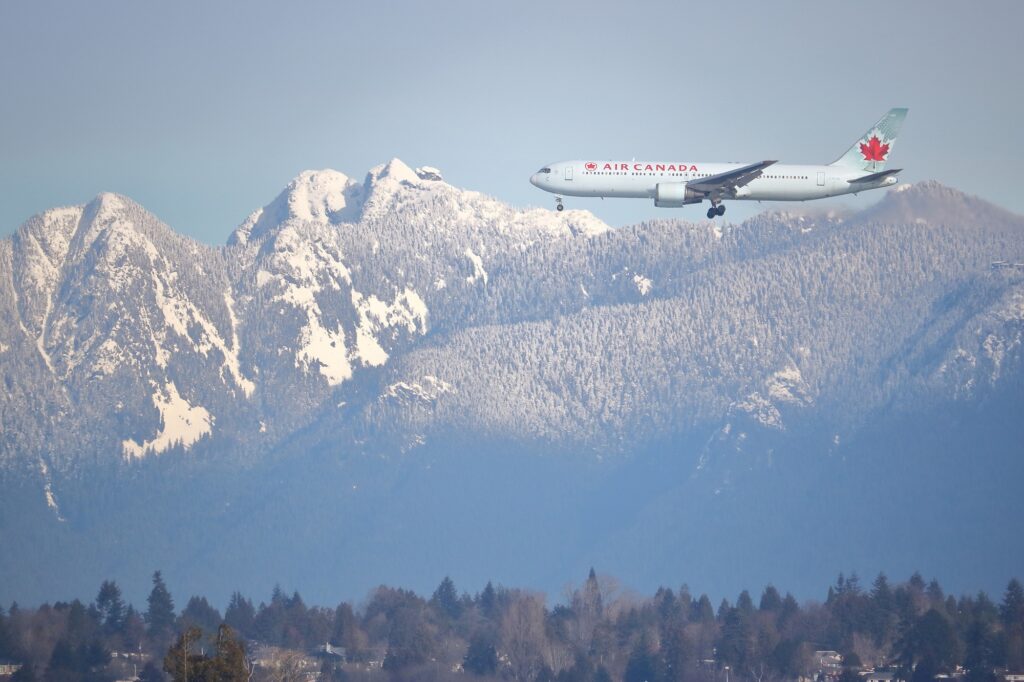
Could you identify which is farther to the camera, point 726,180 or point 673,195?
point 726,180

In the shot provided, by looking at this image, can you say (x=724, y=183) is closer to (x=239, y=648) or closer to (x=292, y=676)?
(x=292, y=676)

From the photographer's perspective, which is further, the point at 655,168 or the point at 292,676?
the point at 655,168

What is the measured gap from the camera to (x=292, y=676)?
168m

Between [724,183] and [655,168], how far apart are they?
7.69 metres

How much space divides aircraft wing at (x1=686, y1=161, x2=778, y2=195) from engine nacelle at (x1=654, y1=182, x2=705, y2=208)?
70cm

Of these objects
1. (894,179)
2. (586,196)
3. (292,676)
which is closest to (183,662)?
(292,676)

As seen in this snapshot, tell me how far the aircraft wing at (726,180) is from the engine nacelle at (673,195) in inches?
27.7

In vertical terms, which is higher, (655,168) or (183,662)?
(655,168)

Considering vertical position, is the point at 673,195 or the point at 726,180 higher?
the point at 726,180

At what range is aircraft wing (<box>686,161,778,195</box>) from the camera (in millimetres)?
195312

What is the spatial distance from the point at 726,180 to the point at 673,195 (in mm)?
5854

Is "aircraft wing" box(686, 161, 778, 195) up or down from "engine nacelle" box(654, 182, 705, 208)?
up

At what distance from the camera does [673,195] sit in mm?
195750

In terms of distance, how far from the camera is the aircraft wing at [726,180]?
195312 millimetres
